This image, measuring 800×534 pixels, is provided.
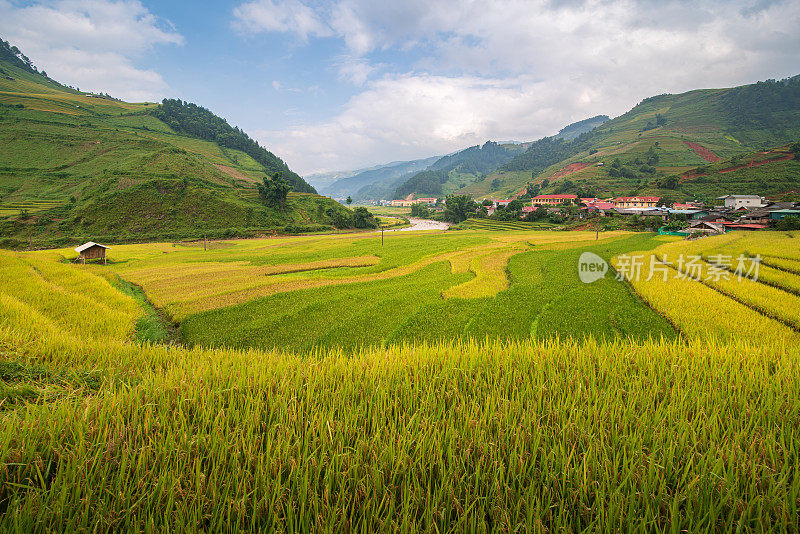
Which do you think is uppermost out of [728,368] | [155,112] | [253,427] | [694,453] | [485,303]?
[155,112]

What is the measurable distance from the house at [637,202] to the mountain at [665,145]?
7.78 m

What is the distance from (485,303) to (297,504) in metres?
9.88

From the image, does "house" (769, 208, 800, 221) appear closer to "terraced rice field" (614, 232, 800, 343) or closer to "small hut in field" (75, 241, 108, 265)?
"terraced rice field" (614, 232, 800, 343)

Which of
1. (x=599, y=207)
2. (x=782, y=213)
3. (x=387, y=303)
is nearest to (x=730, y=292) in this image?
(x=387, y=303)

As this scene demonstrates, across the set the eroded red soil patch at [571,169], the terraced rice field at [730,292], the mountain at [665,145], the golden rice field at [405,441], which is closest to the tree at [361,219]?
the terraced rice field at [730,292]

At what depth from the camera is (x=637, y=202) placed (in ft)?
211

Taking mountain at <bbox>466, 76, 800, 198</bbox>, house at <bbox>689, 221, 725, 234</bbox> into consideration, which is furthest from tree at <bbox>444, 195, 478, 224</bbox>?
house at <bbox>689, 221, 725, 234</bbox>

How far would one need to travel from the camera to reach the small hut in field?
74.8 feet

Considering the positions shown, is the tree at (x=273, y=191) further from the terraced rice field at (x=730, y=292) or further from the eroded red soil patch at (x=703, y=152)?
the eroded red soil patch at (x=703, y=152)

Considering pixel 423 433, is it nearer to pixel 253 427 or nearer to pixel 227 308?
pixel 253 427

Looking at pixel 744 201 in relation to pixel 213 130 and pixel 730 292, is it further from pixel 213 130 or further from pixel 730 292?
A: pixel 213 130

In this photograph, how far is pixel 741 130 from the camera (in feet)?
403

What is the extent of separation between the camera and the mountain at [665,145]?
95.6 meters

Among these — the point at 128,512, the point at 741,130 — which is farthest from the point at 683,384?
the point at 741,130
